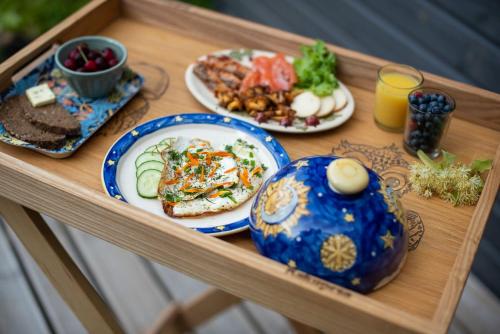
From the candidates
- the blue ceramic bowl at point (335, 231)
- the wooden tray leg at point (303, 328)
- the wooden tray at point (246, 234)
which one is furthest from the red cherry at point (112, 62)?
the wooden tray leg at point (303, 328)

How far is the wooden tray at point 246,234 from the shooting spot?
96cm

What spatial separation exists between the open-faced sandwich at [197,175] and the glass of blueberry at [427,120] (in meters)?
0.40

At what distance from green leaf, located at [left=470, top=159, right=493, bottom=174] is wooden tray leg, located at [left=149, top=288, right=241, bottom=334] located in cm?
107

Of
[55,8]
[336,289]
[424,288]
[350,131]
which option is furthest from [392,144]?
[55,8]

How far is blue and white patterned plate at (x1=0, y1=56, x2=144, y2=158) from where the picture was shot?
143cm

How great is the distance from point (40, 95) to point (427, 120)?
105 cm

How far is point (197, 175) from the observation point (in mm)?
1271

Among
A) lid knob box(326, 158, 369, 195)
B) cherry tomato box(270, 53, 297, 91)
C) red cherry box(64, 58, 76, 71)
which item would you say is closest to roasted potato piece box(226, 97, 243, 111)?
cherry tomato box(270, 53, 297, 91)

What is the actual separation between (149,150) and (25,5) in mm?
2658

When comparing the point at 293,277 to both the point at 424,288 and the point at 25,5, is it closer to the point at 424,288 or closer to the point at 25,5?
the point at 424,288

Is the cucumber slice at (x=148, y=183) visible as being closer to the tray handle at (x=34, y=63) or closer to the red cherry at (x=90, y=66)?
the red cherry at (x=90, y=66)

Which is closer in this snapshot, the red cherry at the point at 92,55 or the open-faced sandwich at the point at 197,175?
the open-faced sandwich at the point at 197,175

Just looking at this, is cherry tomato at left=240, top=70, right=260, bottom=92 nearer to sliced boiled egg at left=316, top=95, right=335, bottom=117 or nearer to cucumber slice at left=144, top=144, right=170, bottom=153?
sliced boiled egg at left=316, top=95, right=335, bottom=117

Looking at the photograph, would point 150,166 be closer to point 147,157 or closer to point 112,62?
point 147,157
